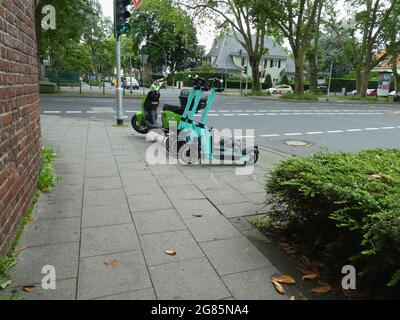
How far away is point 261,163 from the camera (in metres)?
7.00

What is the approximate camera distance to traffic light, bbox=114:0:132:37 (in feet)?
34.1

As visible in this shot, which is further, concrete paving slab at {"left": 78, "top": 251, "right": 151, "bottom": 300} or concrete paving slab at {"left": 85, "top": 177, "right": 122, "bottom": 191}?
concrete paving slab at {"left": 85, "top": 177, "right": 122, "bottom": 191}

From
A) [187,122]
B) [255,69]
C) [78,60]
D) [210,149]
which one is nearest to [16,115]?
[210,149]

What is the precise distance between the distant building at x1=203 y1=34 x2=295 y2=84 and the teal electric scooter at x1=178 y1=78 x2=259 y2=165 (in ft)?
195

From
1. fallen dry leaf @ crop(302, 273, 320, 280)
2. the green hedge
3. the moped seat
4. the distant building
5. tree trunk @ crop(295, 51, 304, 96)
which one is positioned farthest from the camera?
the distant building

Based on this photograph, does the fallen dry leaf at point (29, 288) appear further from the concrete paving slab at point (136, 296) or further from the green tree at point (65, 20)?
the green tree at point (65, 20)

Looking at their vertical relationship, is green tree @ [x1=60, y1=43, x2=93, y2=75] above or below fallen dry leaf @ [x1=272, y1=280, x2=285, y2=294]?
above

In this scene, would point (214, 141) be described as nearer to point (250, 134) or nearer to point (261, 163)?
point (261, 163)

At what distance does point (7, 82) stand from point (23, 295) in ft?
5.72

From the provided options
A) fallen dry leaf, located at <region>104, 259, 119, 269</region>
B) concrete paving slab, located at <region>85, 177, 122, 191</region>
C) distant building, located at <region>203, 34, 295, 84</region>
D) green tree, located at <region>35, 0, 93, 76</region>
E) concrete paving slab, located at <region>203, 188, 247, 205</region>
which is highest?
distant building, located at <region>203, 34, 295, 84</region>

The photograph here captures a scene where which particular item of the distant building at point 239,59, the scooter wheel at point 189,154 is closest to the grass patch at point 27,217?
the scooter wheel at point 189,154

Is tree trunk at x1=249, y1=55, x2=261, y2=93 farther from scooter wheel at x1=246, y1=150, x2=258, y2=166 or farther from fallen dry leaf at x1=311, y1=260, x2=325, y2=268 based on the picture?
fallen dry leaf at x1=311, y1=260, x2=325, y2=268

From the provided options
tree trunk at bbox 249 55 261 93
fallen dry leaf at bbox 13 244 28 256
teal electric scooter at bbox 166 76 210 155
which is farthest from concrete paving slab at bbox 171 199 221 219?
tree trunk at bbox 249 55 261 93

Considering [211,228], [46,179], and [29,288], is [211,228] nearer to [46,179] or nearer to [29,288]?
[29,288]
